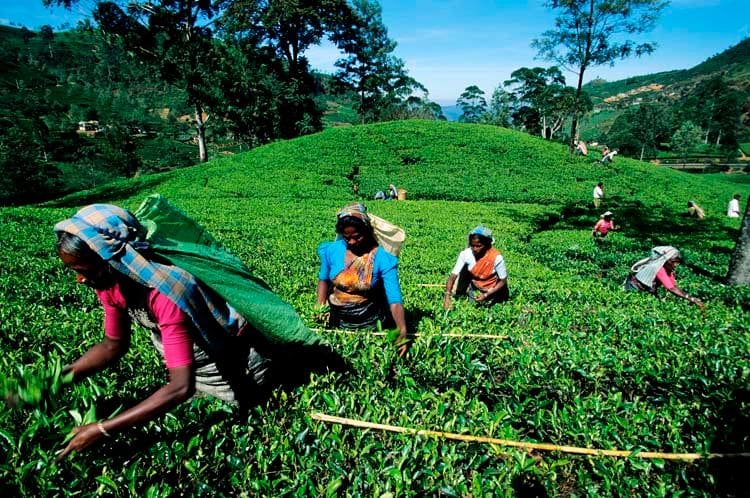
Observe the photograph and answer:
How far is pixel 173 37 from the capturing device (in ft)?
88.8

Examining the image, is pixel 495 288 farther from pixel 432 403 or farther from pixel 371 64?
pixel 371 64

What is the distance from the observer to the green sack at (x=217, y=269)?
6.90 feet

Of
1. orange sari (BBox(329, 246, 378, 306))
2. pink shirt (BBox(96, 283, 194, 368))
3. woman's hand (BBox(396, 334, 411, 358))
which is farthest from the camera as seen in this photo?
orange sari (BBox(329, 246, 378, 306))

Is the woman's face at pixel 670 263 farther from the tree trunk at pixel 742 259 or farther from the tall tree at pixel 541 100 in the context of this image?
the tall tree at pixel 541 100

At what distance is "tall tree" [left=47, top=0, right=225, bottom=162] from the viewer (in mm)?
25266

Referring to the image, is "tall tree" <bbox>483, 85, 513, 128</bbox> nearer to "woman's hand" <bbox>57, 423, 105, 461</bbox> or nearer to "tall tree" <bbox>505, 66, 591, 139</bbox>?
"tall tree" <bbox>505, 66, 591, 139</bbox>

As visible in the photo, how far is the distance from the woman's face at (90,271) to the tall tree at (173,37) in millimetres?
30252

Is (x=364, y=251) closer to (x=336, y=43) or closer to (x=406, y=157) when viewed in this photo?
(x=406, y=157)

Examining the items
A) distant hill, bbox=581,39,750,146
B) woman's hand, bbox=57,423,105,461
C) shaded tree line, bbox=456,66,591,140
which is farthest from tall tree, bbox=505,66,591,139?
distant hill, bbox=581,39,750,146

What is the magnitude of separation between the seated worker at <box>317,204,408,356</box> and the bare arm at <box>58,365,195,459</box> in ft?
6.13

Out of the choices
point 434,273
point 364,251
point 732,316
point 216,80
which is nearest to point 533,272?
point 434,273

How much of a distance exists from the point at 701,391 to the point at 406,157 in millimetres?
26499

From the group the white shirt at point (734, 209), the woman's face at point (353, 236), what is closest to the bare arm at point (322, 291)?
the woman's face at point (353, 236)

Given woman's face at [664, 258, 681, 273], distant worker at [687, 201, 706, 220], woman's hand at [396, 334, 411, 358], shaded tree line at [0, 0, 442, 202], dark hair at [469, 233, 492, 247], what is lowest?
distant worker at [687, 201, 706, 220]
